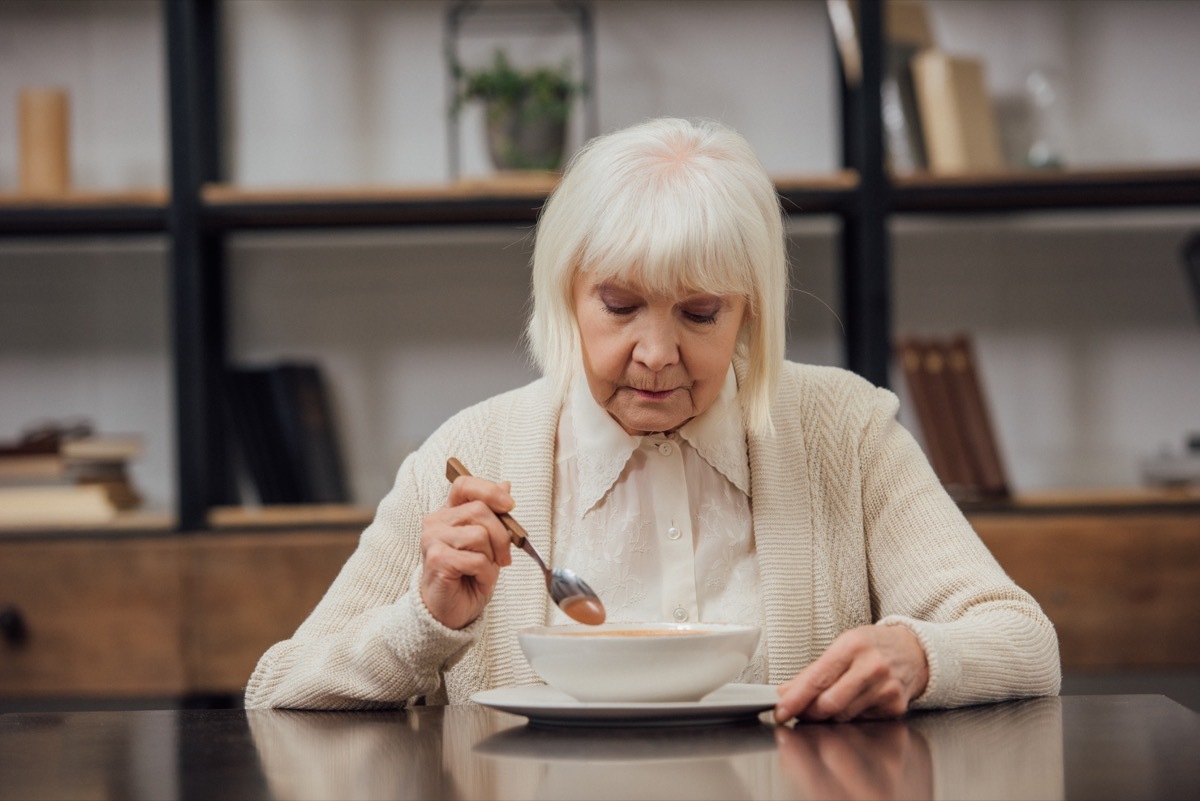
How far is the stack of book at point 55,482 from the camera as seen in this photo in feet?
8.86

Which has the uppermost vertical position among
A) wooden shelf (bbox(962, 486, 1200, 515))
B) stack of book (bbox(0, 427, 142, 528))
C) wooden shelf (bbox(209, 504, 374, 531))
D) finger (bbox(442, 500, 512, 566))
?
finger (bbox(442, 500, 512, 566))

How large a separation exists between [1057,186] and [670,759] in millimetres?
1965

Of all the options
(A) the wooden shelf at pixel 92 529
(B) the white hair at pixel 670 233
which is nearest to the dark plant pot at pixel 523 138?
(A) the wooden shelf at pixel 92 529

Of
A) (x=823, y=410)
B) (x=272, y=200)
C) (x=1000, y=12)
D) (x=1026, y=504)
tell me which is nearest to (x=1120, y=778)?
(x=823, y=410)

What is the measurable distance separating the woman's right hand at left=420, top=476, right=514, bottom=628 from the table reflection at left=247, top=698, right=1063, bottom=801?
11 centimetres

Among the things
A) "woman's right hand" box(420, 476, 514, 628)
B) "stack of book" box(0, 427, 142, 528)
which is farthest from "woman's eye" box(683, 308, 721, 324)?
"stack of book" box(0, 427, 142, 528)

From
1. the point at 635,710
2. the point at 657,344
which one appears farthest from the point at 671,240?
the point at 635,710

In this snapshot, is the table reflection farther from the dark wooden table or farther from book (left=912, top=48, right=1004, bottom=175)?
book (left=912, top=48, right=1004, bottom=175)

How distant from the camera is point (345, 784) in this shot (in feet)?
3.25

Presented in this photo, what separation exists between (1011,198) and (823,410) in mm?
1213

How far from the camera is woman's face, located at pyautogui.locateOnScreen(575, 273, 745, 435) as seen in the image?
1464 mm

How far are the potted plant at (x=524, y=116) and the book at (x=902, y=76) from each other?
0.58m

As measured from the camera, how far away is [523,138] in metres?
2.77

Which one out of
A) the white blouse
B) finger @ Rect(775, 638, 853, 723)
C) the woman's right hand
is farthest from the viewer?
the white blouse
